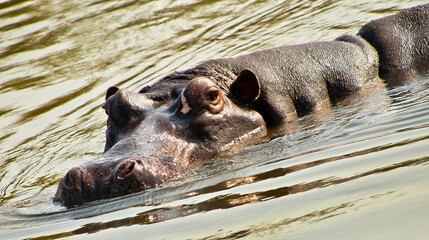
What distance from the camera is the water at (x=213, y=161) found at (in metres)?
2.94

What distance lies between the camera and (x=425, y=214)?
8.04 feet

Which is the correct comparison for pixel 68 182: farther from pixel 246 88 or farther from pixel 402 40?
pixel 402 40

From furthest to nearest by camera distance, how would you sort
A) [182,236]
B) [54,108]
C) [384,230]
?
[54,108]
[182,236]
[384,230]

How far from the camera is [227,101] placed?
5.96 metres

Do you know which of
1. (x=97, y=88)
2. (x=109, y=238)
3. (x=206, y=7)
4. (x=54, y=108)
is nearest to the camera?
(x=109, y=238)

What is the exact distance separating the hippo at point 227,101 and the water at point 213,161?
22 cm

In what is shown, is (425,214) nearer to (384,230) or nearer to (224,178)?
(384,230)

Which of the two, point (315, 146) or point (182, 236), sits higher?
point (182, 236)

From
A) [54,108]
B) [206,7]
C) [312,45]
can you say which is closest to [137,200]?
[312,45]

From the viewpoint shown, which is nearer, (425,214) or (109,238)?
(425,214)

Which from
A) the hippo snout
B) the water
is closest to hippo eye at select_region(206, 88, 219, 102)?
the water

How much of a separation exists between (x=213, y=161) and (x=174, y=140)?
1.21ft

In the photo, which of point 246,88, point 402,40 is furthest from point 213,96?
point 402,40

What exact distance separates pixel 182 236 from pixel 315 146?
202 cm
